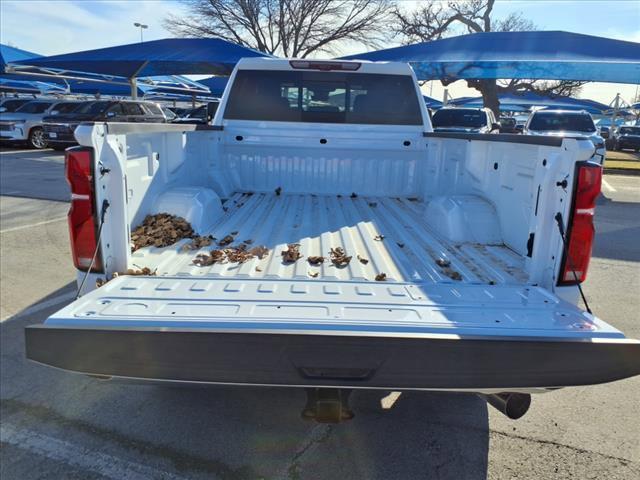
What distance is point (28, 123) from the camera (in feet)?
64.4

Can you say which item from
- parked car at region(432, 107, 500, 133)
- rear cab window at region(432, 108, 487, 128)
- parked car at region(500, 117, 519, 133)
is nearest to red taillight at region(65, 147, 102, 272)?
parked car at region(432, 107, 500, 133)

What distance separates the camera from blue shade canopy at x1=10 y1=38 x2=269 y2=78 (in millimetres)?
19688

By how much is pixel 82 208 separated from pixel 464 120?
1593 centimetres

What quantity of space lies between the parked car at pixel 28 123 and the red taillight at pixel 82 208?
20173 millimetres

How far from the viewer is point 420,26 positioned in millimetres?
31859

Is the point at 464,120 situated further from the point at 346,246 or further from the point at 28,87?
the point at 28,87

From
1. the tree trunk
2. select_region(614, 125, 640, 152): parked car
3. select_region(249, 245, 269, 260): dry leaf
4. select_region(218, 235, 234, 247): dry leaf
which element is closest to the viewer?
select_region(249, 245, 269, 260): dry leaf

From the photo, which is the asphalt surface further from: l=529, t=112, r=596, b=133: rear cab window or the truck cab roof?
l=529, t=112, r=596, b=133: rear cab window

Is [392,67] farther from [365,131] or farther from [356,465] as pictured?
[356,465]

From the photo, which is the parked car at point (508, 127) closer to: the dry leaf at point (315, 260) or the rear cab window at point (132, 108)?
the rear cab window at point (132, 108)

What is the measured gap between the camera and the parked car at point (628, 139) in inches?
1224

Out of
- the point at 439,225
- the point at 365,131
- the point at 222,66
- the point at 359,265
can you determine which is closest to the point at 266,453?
the point at 359,265

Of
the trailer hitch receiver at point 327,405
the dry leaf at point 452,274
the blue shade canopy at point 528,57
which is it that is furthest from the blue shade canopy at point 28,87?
the trailer hitch receiver at point 327,405

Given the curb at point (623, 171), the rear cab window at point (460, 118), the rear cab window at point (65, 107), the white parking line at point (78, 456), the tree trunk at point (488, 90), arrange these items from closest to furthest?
the white parking line at point (78, 456), the rear cab window at point (460, 118), the curb at point (623, 171), the rear cab window at point (65, 107), the tree trunk at point (488, 90)
